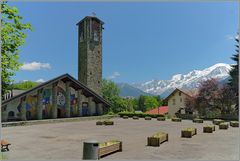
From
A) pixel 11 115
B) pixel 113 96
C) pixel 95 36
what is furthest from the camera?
pixel 113 96

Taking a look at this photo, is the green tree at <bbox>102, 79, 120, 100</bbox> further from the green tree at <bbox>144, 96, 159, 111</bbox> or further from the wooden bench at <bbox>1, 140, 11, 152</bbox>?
the wooden bench at <bbox>1, 140, 11, 152</bbox>

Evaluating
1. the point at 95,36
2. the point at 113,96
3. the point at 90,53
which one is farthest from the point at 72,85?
the point at 113,96

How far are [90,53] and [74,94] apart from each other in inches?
564

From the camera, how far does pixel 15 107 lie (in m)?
41.7

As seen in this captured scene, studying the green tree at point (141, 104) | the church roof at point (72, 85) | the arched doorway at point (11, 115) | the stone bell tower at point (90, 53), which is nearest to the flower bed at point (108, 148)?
the church roof at point (72, 85)

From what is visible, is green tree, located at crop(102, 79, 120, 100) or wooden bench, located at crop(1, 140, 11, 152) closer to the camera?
wooden bench, located at crop(1, 140, 11, 152)

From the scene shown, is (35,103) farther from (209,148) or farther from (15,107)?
(209,148)

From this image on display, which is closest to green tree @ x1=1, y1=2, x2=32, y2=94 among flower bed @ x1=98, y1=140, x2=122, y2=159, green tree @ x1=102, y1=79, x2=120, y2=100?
flower bed @ x1=98, y1=140, x2=122, y2=159

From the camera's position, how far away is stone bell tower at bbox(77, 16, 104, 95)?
61500 millimetres

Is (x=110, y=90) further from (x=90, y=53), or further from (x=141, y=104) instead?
(x=141, y=104)

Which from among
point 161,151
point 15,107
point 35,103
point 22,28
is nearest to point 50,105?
point 35,103

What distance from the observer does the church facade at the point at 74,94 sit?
137 feet

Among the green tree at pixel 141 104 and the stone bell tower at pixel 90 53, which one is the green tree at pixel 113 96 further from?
the green tree at pixel 141 104

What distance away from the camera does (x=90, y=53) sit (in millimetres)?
62062
